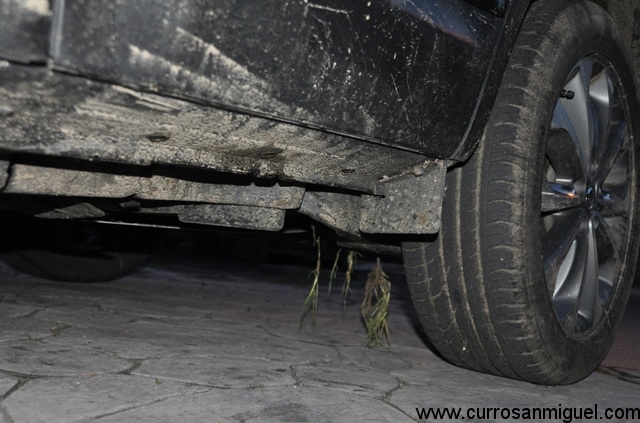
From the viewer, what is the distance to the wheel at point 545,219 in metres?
1.73

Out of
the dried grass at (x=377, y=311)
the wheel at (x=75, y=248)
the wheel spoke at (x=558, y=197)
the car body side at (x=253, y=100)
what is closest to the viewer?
the car body side at (x=253, y=100)

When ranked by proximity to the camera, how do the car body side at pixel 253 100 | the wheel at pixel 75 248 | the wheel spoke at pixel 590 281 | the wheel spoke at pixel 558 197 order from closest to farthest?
the car body side at pixel 253 100, the wheel spoke at pixel 558 197, the wheel spoke at pixel 590 281, the wheel at pixel 75 248

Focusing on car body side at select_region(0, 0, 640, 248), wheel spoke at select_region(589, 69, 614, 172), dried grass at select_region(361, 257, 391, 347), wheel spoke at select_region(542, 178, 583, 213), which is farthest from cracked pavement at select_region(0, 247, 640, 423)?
wheel spoke at select_region(589, 69, 614, 172)

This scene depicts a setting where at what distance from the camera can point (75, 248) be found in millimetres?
2949

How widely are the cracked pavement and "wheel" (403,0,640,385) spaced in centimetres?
15

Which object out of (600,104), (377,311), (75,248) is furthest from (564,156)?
(75,248)

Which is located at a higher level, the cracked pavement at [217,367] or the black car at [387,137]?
the black car at [387,137]

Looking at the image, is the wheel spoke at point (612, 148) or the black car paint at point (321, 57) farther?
the wheel spoke at point (612, 148)

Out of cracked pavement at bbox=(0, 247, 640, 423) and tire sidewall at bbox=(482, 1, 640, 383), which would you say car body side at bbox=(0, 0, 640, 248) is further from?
cracked pavement at bbox=(0, 247, 640, 423)

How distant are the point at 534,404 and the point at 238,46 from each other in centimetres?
119

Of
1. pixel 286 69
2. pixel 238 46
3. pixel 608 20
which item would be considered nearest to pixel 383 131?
pixel 286 69

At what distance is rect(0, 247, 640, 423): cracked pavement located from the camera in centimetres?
152

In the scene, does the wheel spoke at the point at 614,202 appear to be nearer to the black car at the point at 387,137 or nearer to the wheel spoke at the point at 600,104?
the black car at the point at 387,137

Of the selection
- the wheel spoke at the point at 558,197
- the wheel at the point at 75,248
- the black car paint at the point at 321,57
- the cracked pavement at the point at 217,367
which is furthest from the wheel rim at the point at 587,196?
the wheel at the point at 75,248
